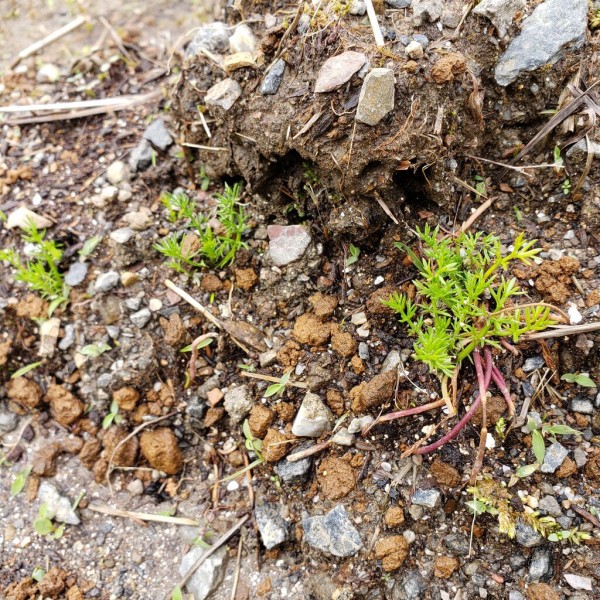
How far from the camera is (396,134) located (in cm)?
271

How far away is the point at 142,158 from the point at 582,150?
104 inches

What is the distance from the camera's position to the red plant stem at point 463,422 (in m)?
2.70

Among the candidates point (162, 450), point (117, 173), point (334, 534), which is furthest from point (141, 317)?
point (334, 534)

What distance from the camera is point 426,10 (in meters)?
2.83

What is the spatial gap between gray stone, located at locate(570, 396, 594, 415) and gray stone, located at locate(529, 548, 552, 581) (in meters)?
0.69

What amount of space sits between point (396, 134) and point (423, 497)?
1.79 metres

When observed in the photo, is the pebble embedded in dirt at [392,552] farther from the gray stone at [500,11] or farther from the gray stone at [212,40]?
the gray stone at [212,40]

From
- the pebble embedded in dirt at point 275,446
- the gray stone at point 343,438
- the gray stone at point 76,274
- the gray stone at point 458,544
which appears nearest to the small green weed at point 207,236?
the gray stone at point 76,274

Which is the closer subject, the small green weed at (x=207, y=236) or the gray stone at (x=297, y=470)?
the gray stone at (x=297, y=470)

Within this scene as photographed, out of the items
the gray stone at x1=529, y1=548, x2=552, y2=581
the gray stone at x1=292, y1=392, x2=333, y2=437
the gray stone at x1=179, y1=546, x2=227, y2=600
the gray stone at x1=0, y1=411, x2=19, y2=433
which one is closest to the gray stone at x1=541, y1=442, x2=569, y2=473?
the gray stone at x1=529, y1=548, x2=552, y2=581

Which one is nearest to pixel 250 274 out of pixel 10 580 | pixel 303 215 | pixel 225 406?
pixel 303 215

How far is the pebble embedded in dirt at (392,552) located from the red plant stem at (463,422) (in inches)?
17.5

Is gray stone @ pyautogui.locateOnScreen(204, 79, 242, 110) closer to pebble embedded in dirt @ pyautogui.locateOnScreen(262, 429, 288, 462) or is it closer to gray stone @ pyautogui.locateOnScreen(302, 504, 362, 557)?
pebble embedded in dirt @ pyautogui.locateOnScreen(262, 429, 288, 462)

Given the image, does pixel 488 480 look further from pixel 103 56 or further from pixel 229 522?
pixel 103 56
